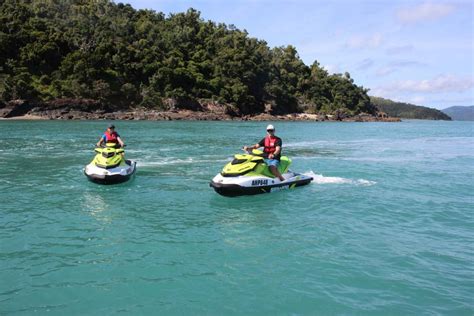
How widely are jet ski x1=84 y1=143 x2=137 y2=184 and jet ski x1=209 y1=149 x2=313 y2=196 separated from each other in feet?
11.0

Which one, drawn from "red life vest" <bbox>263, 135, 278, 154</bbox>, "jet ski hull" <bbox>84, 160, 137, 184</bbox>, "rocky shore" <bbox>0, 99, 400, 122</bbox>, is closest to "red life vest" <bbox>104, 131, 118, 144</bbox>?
"jet ski hull" <bbox>84, 160, 137, 184</bbox>

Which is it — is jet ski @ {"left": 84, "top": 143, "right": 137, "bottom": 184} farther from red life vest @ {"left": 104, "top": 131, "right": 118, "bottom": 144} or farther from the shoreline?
the shoreline

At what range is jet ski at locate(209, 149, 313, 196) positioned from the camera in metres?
11.9

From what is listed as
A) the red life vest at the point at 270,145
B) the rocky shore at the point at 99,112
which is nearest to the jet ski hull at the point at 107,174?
the red life vest at the point at 270,145

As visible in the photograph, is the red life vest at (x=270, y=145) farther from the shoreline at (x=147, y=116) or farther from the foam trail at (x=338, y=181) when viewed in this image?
the shoreline at (x=147, y=116)

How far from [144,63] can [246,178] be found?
79861 mm

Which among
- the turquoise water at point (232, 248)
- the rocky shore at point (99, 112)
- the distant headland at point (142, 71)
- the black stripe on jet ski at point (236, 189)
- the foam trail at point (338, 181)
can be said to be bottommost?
the turquoise water at point (232, 248)

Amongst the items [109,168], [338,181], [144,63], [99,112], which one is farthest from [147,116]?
[338,181]

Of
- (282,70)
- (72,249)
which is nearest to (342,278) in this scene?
(72,249)

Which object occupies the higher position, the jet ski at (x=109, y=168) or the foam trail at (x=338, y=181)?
the jet ski at (x=109, y=168)

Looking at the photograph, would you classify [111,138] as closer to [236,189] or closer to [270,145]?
[236,189]

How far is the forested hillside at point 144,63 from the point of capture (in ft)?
252

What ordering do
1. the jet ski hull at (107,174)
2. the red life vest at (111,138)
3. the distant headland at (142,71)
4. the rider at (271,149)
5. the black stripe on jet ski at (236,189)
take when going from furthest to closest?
the distant headland at (142,71) → the red life vest at (111,138) → the jet ski hull at (107,174) → the rider at (271,149) → the black stripe on jet ski at (236,189)

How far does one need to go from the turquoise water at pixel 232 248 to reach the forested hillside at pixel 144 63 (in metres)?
63.2
